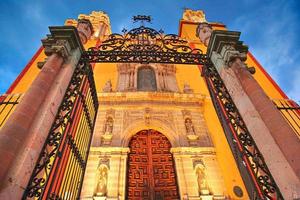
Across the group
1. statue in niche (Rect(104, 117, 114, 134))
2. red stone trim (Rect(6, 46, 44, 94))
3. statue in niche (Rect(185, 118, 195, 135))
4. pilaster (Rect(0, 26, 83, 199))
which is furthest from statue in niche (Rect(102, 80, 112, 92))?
pilaster (Rect(0, 26, 83, 199))

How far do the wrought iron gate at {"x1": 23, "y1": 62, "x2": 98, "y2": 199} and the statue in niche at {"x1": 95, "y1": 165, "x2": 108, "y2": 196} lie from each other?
2.17 metres

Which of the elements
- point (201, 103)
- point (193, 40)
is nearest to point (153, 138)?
point (201, 103)

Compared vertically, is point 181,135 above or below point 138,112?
below

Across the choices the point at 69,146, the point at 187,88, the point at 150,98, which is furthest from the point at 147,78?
the point at 69,146

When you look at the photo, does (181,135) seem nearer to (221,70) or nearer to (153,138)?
(153,138)

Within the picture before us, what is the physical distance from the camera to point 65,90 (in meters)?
4.23

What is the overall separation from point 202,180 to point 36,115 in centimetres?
658

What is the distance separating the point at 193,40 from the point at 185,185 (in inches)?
409

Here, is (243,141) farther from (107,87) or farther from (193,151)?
(107,87)

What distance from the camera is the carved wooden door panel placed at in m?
7.72

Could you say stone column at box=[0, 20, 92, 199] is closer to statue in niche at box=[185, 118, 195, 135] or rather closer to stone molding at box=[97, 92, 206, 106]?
stone molding at box=[97, 92, 206, 106]

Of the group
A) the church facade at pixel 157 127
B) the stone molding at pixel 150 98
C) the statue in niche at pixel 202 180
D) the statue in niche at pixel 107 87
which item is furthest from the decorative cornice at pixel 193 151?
the statue in niche at pixel 107 87

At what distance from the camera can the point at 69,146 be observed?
187 inches

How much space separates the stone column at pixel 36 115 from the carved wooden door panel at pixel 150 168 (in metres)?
5.18
